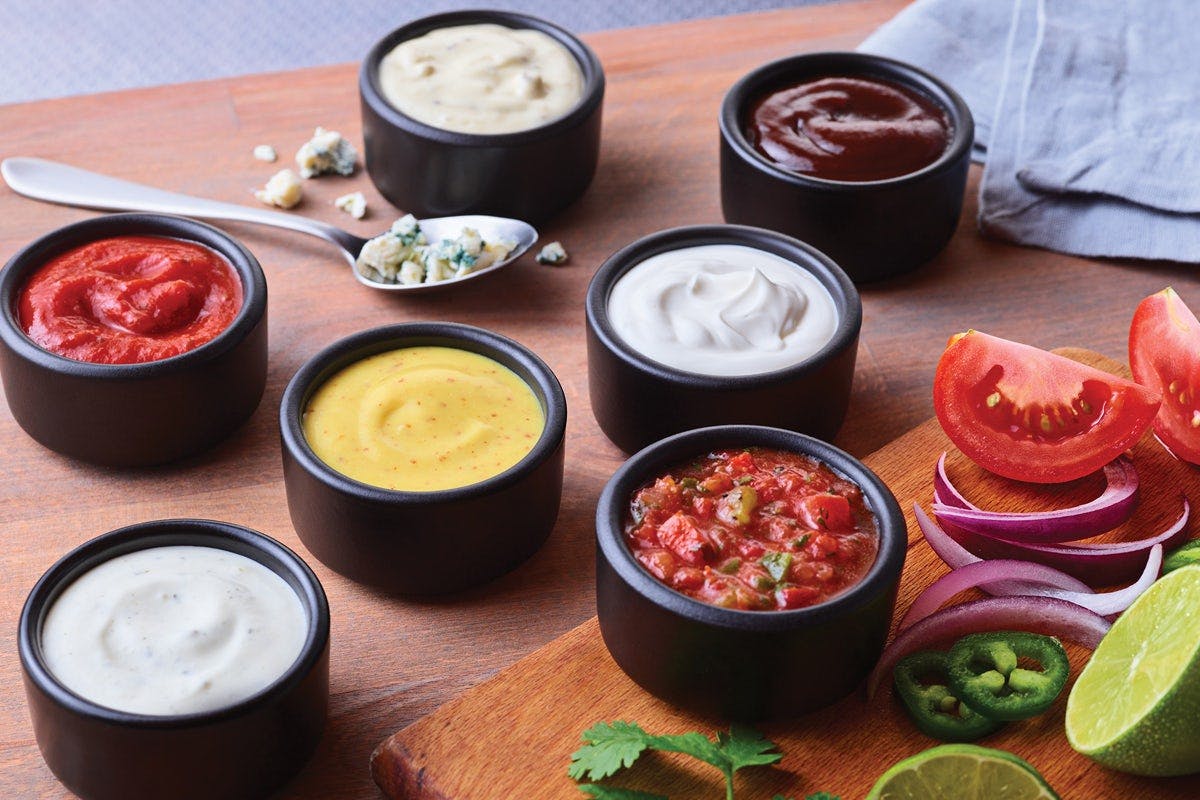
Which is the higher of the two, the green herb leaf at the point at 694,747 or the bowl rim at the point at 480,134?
the bowl rim at the point at 480,134

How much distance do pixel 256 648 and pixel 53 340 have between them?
2.90 feet

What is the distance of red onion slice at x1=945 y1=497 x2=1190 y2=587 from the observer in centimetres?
262

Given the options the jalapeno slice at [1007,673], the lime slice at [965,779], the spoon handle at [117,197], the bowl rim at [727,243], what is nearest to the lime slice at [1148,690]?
the jalapeno slice at [1007,673]

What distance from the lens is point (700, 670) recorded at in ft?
7.49

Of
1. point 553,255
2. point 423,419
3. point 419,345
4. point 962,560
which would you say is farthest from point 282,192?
point 962,560

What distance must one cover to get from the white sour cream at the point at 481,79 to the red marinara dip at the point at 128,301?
0.65 metres

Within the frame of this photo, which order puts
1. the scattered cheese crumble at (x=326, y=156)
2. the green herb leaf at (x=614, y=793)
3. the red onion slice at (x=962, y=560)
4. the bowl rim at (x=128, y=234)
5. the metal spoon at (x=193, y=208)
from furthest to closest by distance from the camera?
the scattered cheese crumble at (x=326, y=156) < the metal spoon at (x=193, y=208) < the bowl rim at (x=128, y=234) < the red onion slice at (x=962, y=560) < the green herb leaf at (x=614, y=793)

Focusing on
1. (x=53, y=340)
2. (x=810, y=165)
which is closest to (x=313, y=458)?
(x=53, y=340)

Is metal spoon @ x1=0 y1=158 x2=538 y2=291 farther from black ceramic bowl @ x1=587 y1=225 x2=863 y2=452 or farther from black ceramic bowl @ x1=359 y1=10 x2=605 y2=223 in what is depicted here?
black ceramic bowl @ x1=587 y1=225 x2=863 y2=452

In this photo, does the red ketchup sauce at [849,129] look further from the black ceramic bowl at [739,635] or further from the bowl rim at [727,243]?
the black ceramic bowl at [739,635]

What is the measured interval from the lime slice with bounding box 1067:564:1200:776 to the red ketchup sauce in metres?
1.36

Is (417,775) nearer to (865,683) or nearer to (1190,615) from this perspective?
(865,683)

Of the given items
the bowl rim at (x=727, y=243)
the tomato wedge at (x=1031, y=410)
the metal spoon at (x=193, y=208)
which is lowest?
the metal spoon at (x=193, y=208)

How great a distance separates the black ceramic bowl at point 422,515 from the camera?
2.49 m
